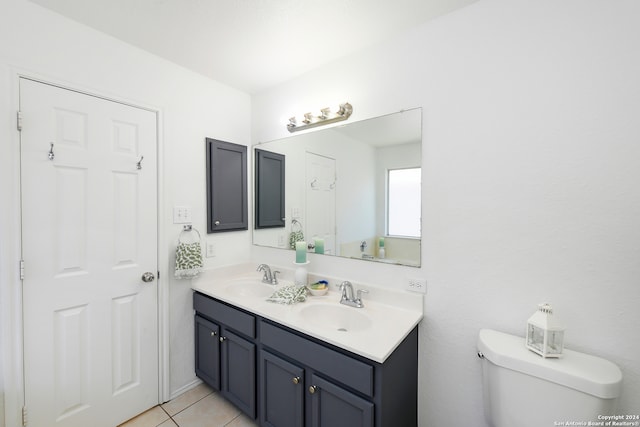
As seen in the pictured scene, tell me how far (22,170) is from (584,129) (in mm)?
2587

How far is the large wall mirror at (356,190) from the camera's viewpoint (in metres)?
1.52

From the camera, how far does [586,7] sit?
1059 millimetres

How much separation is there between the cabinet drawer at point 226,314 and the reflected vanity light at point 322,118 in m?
1.36

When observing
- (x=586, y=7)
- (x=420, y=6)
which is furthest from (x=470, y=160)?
(x=420, y=6)

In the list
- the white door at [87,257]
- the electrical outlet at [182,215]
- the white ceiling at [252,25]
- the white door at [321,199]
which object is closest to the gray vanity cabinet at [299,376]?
the white door at [87,257]

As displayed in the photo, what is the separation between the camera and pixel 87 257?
4.97ft

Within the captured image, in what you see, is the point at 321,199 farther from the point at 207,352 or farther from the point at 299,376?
the point at 207,352

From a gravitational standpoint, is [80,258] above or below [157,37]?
below

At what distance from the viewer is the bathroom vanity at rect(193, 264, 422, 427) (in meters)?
1.12

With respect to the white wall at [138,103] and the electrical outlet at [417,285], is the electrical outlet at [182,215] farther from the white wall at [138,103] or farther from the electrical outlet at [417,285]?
the electrical outlet at [417,285]

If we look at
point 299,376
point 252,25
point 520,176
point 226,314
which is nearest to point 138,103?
point 252,25

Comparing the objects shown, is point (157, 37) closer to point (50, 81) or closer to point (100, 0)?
point (100, 0)

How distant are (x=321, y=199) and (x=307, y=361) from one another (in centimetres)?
106

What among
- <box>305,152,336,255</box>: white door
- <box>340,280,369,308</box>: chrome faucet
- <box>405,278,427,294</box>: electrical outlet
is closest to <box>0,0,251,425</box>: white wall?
<box>305,152,336,255</box>: white door
